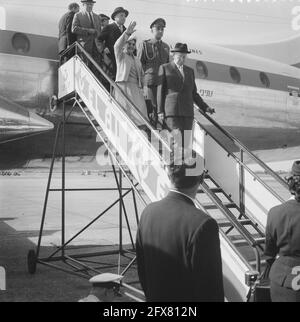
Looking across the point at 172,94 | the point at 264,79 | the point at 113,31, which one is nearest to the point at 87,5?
the point at 113,31

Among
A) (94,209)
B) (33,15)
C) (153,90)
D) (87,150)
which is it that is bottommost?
(94,209)

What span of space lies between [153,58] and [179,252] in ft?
17.5

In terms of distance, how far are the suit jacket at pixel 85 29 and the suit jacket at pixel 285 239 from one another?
556cm

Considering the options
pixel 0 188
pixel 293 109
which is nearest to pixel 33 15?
pixel 293 109

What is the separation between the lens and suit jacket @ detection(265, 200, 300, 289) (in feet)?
12.1

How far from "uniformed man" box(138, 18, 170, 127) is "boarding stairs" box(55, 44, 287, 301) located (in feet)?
2.26

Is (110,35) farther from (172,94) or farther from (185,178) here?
(185,178)

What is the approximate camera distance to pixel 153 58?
25.3 ft

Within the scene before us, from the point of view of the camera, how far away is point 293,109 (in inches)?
693

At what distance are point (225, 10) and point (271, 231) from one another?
8995 mm

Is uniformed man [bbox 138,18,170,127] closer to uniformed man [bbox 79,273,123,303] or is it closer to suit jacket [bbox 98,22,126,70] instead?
suit jacket [bbox 98,22,126,70]

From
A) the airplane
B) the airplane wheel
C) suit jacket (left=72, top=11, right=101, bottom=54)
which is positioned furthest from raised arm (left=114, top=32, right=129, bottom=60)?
the airplane wheel

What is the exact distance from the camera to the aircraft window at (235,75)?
1523cm
